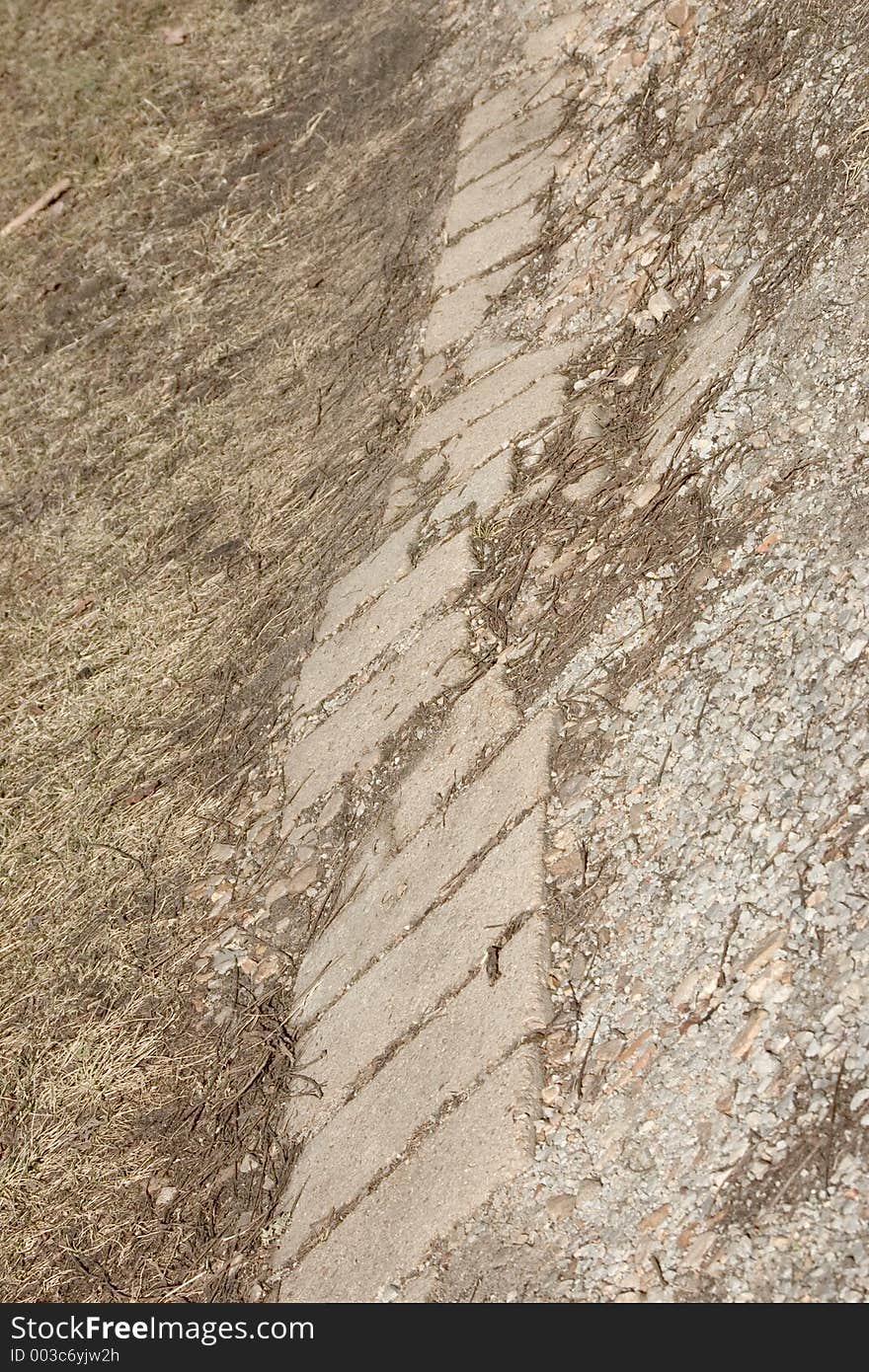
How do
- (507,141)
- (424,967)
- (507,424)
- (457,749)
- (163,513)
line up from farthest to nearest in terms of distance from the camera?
(507,141), (163,513), (507,424), (457,749), (424,967)

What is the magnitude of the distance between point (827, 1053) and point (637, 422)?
1653 mm

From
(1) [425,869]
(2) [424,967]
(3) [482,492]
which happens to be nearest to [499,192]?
(3) [482,492]

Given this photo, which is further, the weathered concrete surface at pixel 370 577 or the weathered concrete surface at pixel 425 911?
the weathered concrete surface at pixel 370 577

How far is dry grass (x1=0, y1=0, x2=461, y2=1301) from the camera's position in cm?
261

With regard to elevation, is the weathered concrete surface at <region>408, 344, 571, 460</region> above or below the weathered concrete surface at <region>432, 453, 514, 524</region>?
above

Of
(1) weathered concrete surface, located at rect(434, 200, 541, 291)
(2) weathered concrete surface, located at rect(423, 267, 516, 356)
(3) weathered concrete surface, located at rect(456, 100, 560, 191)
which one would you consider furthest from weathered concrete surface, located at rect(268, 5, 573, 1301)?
(3) weathered concrete surface, located at rect(456, 100, 560, 191)

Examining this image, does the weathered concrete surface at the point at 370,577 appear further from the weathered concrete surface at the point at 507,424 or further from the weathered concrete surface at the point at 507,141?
the weathered concrete surface at the point at 507,141

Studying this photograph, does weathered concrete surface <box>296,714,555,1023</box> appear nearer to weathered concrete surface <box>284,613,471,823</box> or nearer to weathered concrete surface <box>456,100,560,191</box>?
weathered concrete surface <box>284,613,471,823</box>

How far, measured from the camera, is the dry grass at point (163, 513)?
261cm

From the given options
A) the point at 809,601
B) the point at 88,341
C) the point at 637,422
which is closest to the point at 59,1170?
the point at 809,601

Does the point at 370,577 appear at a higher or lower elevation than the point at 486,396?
lower

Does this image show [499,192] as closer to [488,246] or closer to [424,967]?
[488,246]

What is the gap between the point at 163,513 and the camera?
3.82 meters

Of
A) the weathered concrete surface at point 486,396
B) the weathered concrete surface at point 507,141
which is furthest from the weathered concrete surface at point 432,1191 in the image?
the weathered concrete surface at point 507,141
